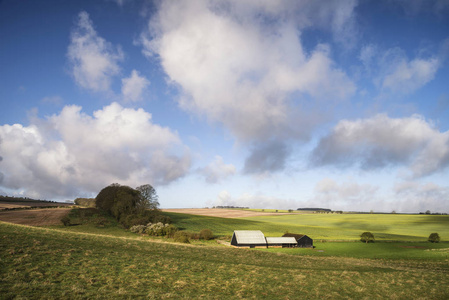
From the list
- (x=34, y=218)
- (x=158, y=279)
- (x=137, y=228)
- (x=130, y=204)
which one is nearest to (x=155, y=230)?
(x=137, y=228)

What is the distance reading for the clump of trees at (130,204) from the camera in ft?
230

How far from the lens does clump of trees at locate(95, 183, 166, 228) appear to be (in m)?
70.2

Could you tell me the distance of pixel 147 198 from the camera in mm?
81375

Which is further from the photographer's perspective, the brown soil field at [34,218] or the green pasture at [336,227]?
the green pasture at [336,227]

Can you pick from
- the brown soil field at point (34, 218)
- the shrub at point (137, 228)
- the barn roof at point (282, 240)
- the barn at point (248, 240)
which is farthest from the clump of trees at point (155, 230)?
the barn roof at point (282, 240)

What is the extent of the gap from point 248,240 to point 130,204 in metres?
38.4

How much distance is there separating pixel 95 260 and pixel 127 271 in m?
3.52

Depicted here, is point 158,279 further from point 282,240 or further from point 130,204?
point 130,204

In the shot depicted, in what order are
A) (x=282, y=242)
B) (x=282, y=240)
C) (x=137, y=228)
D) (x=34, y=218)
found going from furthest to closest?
(x=137, y=228) < (x=34, y=218) < (x=282, y=240) < (x=282, y=242)

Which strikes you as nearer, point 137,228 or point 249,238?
point 249,238

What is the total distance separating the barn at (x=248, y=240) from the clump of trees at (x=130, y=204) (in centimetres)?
2356

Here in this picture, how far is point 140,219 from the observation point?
6788cm

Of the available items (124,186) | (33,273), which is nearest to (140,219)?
(124,186)

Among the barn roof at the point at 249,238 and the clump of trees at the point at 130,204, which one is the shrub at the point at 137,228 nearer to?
the clump of trees at the point at 130,204
